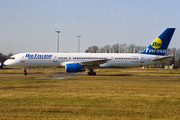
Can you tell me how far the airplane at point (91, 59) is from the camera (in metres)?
37.7

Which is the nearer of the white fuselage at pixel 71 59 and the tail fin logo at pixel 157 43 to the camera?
the white fuselage at pixel 71 59

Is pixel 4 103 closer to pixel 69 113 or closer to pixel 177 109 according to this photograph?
pixel 69 113

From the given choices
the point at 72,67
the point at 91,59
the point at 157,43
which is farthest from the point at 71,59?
the point at 157,43

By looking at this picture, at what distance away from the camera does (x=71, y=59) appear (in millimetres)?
39031

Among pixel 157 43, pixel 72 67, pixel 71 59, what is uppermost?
pixel 157 43

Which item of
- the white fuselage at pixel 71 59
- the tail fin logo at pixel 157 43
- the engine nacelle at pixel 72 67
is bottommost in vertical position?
the engine nacelle at pixel 72 67

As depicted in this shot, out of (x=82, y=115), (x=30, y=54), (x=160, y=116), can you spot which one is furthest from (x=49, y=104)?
(x=30, y=54)

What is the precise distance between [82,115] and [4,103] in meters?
4.91

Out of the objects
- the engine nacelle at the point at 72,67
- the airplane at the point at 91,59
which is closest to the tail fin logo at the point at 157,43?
the airplane at the point at 91,59

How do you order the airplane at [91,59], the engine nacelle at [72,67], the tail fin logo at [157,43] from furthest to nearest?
the tail fin logo at [157,43], the airplane at [91,59], the engine nacelle at [72,67]

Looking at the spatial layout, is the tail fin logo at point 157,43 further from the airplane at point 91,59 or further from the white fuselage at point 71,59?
the white fuselage at point 71,59

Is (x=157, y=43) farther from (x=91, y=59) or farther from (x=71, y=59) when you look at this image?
(x=71, y=59)

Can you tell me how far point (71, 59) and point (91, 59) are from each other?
11.9 feet

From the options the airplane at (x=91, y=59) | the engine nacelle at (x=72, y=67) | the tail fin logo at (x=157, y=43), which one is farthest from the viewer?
the tail fin logo at (x=157, y=43)
